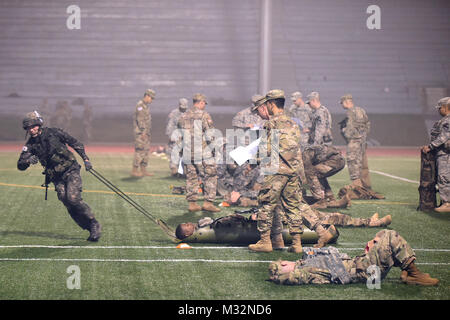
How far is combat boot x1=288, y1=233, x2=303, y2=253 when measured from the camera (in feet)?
30.6

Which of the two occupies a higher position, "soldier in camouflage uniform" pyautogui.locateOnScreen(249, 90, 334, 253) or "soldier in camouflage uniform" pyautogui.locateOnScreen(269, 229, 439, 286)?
"soldier in camouflage uniform" pyautogui.locateOnScreen(249, 90, 334, 253)

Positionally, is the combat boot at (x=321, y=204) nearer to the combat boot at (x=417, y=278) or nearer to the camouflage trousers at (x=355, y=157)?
the camouflage trousers at (x=355, y=157)

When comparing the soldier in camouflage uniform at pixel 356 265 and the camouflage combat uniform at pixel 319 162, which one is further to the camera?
the camouflage combat uniform at pixel 319 162

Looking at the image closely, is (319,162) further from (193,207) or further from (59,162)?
(59,162)

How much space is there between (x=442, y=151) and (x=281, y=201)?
17.0ft

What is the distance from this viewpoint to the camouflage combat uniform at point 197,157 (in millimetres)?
12711

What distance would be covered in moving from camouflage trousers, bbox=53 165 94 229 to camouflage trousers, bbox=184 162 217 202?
3229mm

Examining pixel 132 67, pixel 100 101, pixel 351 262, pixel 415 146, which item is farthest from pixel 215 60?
pixel 351 262

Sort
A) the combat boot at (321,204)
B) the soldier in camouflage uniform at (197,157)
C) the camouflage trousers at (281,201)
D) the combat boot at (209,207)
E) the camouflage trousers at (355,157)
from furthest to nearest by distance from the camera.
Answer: the camouflage trousers at (355,157) → the combat boot at (321,204) → the combat boot at (209,207) → the soldier in camouflage uniform at (197,157) → the camouflage trousers at (281,201)

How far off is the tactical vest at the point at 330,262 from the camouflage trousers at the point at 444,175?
6.15 meters

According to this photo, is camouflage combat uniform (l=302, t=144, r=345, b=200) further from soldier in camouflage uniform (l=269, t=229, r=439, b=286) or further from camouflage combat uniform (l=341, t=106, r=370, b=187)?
soldier in camouflage uniform (l=269, t=229, r=439, b=286)

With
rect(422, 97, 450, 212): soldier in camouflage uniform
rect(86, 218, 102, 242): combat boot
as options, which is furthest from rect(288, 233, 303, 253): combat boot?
rect(422, 97, 450, 212): soldier in camouflage uniform

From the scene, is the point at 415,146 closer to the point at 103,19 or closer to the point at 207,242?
the point at 103,19

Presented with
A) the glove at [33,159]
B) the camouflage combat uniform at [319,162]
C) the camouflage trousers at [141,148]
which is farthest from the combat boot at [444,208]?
the camouflage trousers at [141,148]
